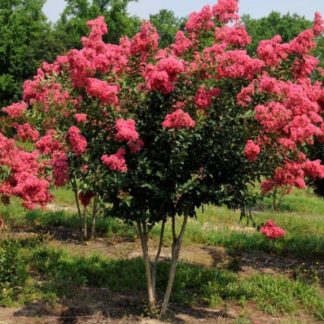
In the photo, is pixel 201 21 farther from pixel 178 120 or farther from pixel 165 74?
pixel 178 120

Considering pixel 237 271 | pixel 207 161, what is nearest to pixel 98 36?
pixel 207 161

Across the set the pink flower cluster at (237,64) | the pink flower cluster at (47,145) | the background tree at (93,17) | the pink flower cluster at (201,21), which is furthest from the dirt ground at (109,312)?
the background tree at (93,17)

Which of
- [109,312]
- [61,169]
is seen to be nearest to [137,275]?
[109,312]

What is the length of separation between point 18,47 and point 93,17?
7184 mm

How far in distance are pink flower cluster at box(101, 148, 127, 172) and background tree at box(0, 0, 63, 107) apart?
32568mm

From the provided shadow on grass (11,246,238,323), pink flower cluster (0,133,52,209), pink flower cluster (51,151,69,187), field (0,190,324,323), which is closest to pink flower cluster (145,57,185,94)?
pink flower cluster (51,151,69,187)

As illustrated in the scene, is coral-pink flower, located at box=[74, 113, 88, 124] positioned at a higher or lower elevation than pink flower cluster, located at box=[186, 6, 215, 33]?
lower

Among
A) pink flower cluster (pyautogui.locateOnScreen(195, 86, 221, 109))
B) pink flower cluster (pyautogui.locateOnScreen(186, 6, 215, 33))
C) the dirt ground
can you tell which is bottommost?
the dirt ground

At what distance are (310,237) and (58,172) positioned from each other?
243 inches

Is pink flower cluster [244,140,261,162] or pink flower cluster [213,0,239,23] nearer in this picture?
pink flower cluster [244,140,261,162]

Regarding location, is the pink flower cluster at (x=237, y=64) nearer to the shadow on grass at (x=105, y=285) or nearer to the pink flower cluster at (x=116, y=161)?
the pink flower cluster at (x=116, y=161)

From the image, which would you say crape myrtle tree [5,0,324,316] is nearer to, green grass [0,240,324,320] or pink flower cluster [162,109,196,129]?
pink flower cluster [162,109,196,129]

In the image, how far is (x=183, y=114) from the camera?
5121mm

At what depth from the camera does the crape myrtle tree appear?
528 centimetres
